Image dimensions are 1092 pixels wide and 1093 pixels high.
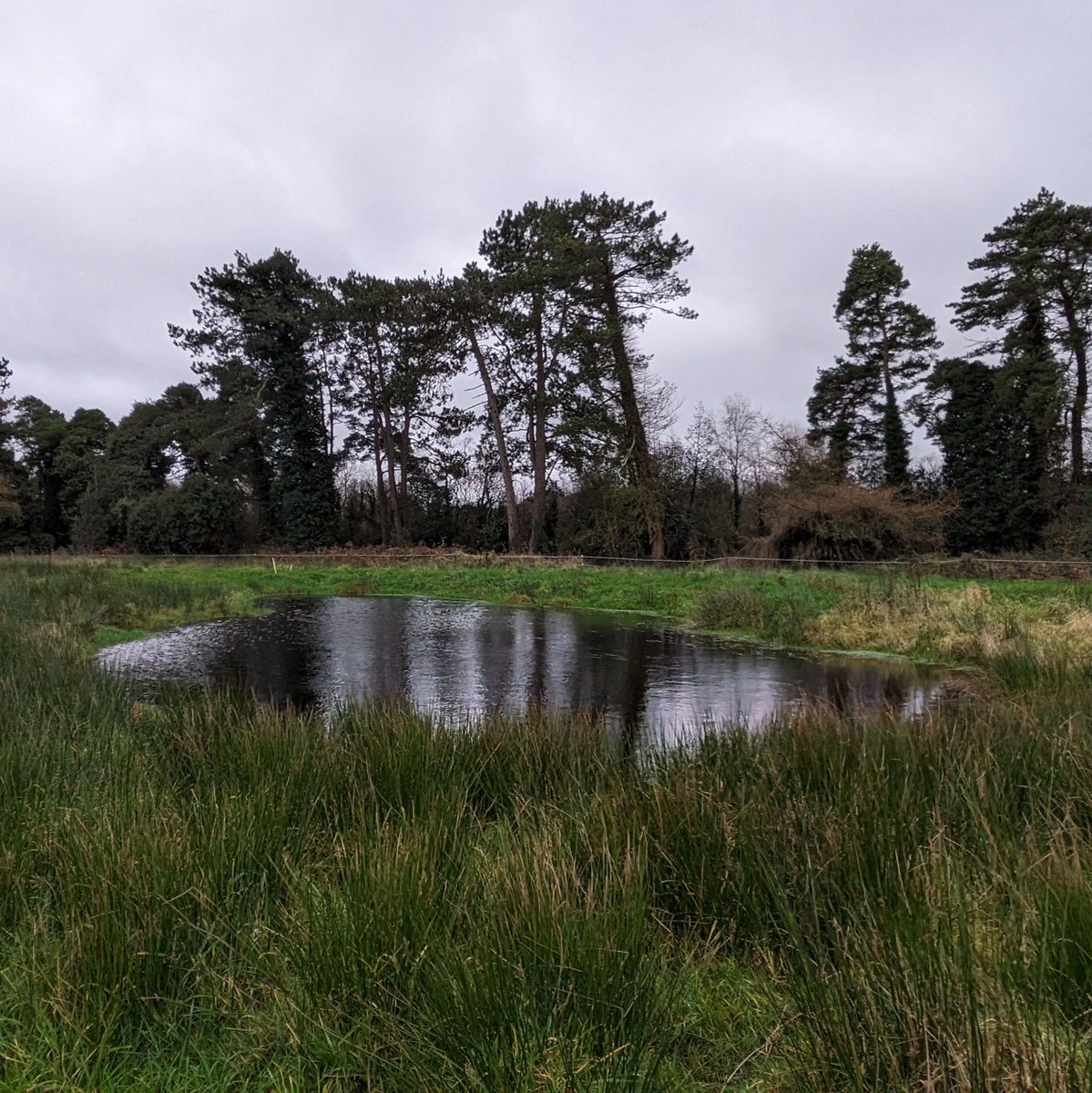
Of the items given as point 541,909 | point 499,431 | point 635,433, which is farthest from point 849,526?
point 541,909

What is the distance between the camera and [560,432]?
27.8 m

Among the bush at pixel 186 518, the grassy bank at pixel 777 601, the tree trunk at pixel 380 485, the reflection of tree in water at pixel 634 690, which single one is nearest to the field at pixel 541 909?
the reflection of tree in water at pixel 634 690

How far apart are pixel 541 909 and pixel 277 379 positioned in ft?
119

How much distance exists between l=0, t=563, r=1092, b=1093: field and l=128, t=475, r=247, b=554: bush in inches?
1197

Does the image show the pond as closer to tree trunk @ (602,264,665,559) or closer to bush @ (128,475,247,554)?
tree trunk @ (602,264,665,559)

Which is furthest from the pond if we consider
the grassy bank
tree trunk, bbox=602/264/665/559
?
tree trunk, bbox=602/264/665/559

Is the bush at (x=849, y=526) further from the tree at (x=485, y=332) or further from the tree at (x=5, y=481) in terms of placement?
the tree at (x=5, y=481)

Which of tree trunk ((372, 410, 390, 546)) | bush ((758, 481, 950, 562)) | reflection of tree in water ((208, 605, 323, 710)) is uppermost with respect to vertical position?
tree trunk ((372, 410, 390, 546))

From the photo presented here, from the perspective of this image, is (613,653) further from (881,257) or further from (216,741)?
(881,257)

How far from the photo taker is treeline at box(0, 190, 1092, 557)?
26.6 metres

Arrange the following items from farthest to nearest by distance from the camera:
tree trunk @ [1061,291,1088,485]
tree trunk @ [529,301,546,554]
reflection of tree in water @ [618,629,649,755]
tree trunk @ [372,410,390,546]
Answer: tree trunk @ [372,410,390,546], tree trunk @ [529,301,546,554], tree trunk @ [1061,291,1088,485], reflection of tree in water @ [618,629,649,755]

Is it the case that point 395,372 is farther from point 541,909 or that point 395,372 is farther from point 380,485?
point 541,909

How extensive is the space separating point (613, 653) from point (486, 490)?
25.6 m

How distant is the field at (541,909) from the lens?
181cm
